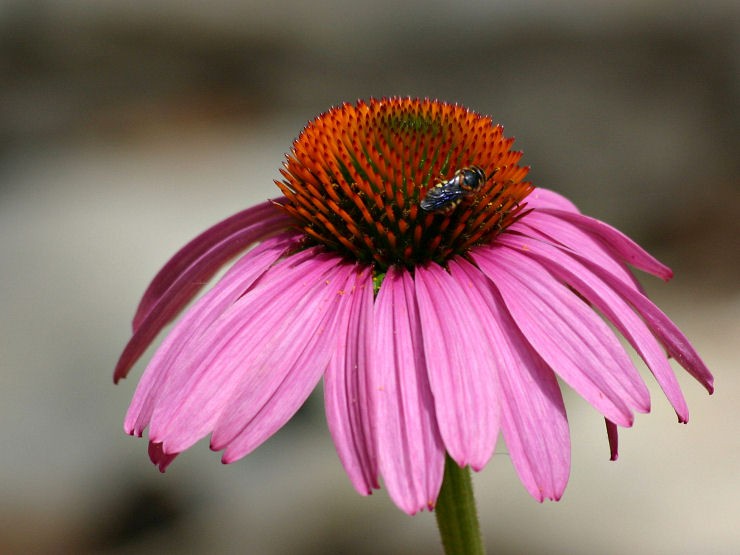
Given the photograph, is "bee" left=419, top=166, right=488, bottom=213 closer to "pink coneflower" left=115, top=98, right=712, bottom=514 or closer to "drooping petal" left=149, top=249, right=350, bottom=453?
"pink coneflower" left=115, top=98, right=712, bottom=514

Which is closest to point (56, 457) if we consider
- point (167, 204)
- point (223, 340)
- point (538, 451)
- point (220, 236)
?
point (167, 204)


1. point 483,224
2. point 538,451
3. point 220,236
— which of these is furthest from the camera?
point 220,236

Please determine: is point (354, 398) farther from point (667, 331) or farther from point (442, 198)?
point (667, 331)

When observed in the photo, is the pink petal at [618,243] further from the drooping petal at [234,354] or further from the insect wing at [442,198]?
the drooping petal at [234,354]

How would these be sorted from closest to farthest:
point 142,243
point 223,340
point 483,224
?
1. point 223,340
2. point 483,224
3. point 142,243

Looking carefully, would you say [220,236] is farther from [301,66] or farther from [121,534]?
[301,66]

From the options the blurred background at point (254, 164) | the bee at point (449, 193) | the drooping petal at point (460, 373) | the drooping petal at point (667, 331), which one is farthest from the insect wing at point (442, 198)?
the blurred background at point (254, 164)

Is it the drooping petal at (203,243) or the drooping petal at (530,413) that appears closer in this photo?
the drooping petal at (530,413)
